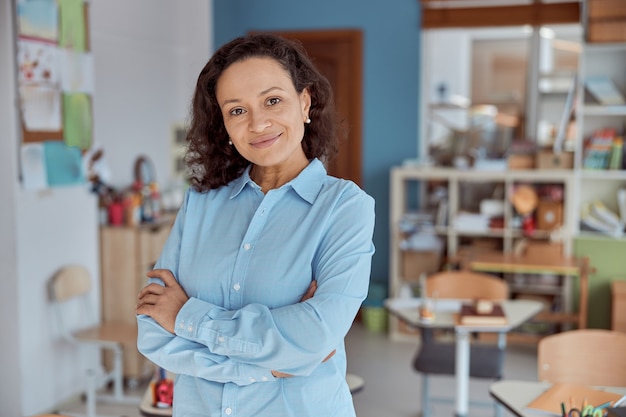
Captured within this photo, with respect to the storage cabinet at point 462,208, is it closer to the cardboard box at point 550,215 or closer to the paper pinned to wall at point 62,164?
the cardboard box at point 550,215

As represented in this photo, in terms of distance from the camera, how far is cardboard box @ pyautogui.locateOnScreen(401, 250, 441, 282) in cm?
611

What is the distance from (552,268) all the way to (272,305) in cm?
429

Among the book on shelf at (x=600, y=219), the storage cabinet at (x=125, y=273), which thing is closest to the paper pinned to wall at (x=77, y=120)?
the storage cabinet at (x=125, y=273)

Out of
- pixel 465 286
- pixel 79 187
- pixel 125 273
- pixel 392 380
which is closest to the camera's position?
pixel 465 286

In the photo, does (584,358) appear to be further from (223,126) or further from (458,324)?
(223,126)

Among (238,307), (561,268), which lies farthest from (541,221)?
(238,307)

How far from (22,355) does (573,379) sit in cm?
286

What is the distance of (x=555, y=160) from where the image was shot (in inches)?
227

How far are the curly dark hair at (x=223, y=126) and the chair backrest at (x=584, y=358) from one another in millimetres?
1637

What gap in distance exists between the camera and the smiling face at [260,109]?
1.57 m

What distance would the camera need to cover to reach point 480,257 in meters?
5.76

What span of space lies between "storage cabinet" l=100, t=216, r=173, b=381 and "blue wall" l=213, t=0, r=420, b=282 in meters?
2.31

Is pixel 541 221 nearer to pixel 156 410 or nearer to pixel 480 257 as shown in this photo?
pixel 480 257

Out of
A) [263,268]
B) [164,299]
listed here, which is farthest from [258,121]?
[164,299]
